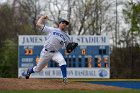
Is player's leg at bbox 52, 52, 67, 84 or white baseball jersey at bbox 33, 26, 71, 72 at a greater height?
white baseball jersey at bbox 33, 26, 71, 72

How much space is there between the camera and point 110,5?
46.3m

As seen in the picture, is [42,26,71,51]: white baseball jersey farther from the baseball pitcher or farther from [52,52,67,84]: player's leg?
[52,52,67,84]: player's leg

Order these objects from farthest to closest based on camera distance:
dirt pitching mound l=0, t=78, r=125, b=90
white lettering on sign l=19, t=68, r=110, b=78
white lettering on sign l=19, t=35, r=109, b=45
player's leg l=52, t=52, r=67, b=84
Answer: white lettering on sign l=19, t=68, r=110, b=78, white lettering on sign l=19, t=35, r=109, b=45, player's leg l=52, t=52, r=67, b=84, dirt pitching mound l=0, t=78, r=125, b=90

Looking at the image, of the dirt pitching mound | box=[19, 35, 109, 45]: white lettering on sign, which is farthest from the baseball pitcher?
box=[19, 35, 109, 45]: white lettering on sign

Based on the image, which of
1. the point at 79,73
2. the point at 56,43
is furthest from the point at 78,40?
the point at 56,43

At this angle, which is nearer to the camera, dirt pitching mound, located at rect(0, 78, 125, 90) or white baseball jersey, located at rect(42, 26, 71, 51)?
dirt pitching mound, located at rect(0, 78, 125, 90)

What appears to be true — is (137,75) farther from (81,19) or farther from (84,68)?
(84,68)

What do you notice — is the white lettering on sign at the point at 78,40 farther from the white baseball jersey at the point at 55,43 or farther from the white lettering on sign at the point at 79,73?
the white baseball jersey at the point at 55,43

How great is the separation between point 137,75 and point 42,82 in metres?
29.7

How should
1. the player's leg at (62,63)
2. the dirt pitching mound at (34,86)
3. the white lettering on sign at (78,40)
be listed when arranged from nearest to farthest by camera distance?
the dirt pitching mound at (34,86) → the player's leg at (62,63) → the white lettering on sign at (78,40)

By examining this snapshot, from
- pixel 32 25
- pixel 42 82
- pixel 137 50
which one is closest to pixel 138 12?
pixel 137 50

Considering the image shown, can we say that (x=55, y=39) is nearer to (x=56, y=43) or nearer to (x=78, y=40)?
(x=56, y=43)

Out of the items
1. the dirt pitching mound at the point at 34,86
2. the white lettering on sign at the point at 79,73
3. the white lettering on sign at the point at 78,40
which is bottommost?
the dirt pitching mound at the point at 34,86

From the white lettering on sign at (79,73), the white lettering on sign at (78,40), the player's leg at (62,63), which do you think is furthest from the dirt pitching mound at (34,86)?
the white lettering on sign at (79,73)
